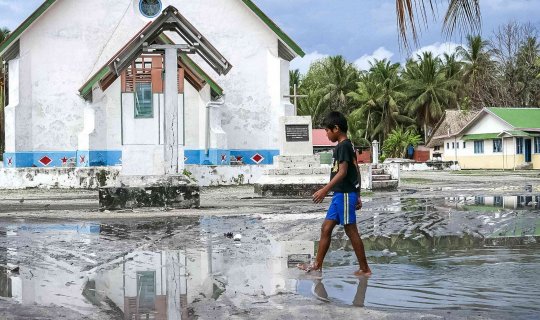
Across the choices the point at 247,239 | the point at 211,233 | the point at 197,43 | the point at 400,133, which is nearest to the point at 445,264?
the point at 247,239

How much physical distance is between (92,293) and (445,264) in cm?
350

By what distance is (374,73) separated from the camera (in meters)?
72.5

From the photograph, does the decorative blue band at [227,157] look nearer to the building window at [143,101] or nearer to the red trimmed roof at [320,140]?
the building window at [143,101]

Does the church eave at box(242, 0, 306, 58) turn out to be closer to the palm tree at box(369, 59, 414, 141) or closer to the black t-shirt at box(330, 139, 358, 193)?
the black t-shirt at box(330, 139, 358, 193)

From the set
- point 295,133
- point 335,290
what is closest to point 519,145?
point 295,133

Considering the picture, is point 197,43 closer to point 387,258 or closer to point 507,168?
point 387,258

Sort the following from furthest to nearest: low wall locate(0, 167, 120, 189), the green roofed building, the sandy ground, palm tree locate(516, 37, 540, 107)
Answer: palm tree locate(516, 37, 540, 107) < the green roofed building < low wall locate(0, 167, 120, 189) < the sandy ground

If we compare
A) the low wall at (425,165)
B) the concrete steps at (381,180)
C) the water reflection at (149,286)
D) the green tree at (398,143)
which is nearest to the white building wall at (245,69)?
the concrete steps at (381,180)

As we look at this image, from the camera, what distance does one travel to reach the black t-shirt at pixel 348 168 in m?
6.71

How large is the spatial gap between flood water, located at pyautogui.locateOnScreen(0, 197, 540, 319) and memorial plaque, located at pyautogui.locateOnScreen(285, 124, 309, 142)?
9.72 m

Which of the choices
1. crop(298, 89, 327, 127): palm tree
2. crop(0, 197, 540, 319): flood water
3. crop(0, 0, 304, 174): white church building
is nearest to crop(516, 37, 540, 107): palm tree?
crop(298, 89, 327, 127): palm tree

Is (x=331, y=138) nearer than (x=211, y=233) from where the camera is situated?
Yes

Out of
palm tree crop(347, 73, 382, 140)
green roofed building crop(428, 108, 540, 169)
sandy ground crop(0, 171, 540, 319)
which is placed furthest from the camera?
palm tree crop(347, 73, 382, 140)

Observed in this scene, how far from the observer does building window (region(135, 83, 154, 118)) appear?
65.2 ft
